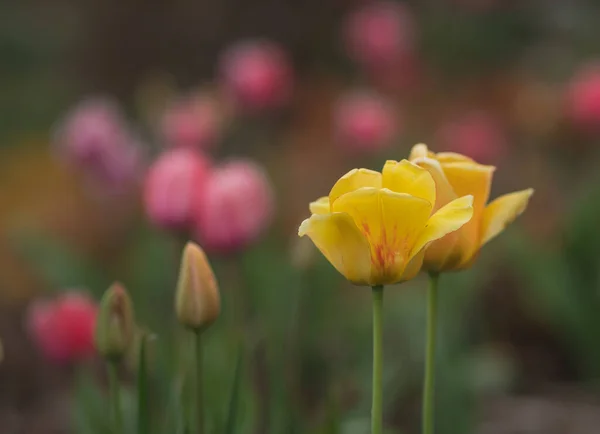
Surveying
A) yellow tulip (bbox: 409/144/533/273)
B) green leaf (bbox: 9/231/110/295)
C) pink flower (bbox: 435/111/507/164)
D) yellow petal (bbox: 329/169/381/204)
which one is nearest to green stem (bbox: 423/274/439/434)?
yellow tulip (bbox: 409/144/533/273)

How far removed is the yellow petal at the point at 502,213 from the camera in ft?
2.59

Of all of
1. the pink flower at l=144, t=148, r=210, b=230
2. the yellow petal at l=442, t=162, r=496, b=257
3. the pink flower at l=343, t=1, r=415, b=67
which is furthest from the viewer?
the pink flower at l=343, t=1, r=415, b=67

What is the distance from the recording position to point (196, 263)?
89 cm

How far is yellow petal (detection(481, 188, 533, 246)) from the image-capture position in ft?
2.59

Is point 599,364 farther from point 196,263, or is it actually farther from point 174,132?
point 196,263

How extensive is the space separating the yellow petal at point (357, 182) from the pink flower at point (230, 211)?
2.25ft

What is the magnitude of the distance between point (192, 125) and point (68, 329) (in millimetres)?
804

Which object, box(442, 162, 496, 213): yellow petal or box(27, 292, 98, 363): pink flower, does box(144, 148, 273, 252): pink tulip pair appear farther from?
box(442, 162, 496, 213): yellow petal

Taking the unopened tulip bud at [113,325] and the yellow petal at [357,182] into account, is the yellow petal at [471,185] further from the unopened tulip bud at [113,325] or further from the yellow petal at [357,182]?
the unopened tulip bud at [113,325]

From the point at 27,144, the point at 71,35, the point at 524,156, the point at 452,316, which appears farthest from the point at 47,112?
the point at 452,316

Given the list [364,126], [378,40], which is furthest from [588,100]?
[378,40]

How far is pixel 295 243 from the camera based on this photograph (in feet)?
5.16

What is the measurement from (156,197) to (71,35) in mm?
4172

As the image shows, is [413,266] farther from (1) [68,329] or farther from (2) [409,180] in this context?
(1) [68,329]
